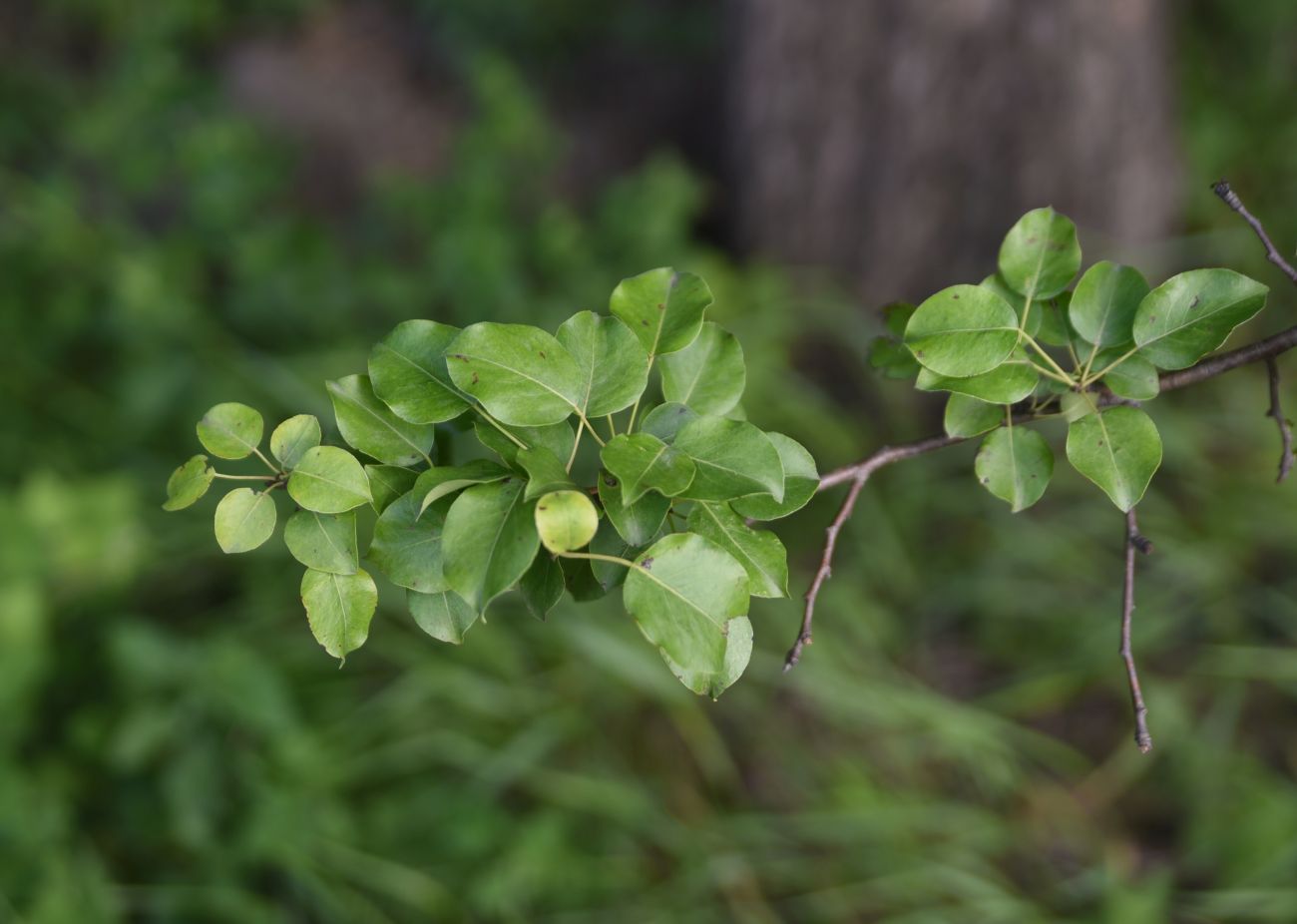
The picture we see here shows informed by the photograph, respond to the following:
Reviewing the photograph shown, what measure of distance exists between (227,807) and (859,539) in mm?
1175

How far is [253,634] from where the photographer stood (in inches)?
63.5

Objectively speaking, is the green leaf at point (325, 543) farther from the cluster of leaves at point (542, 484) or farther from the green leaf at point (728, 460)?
the green leaf at point (728, 460)

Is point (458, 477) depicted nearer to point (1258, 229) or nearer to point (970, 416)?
point (970, 416)

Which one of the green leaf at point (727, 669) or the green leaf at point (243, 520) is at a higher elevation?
the green leaf at point (727, 669)

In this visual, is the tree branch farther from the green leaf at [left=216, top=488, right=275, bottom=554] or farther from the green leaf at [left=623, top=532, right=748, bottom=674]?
the green leaf at [left=216, top=488, right=275, bottom=554]

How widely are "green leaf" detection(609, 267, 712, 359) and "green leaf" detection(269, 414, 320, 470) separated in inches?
6.7

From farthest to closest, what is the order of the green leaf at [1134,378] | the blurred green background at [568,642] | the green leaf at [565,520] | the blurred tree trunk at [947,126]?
1. the blurred tree trunk at [947,126]
2. the blurred green background at [568,642]
3. the green leaf at [1134,378]
4. the green leaf at [565,520]

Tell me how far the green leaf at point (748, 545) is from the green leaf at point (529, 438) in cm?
8

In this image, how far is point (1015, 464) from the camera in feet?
1.83

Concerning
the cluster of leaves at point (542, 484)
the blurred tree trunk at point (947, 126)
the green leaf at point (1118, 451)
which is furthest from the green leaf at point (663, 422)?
the blurred tree trunk at point (947, 126)

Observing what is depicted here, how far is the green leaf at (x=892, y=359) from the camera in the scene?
62 centimetres

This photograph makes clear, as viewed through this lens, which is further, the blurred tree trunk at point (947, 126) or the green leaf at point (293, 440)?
the blurred tree trunk at point (947, 126)

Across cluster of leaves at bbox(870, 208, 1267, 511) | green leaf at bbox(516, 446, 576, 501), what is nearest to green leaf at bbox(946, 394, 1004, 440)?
cluster of leaves at bbox(870, 208, 1267, 511)

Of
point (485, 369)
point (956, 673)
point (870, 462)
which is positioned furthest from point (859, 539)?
point (485, 369)
